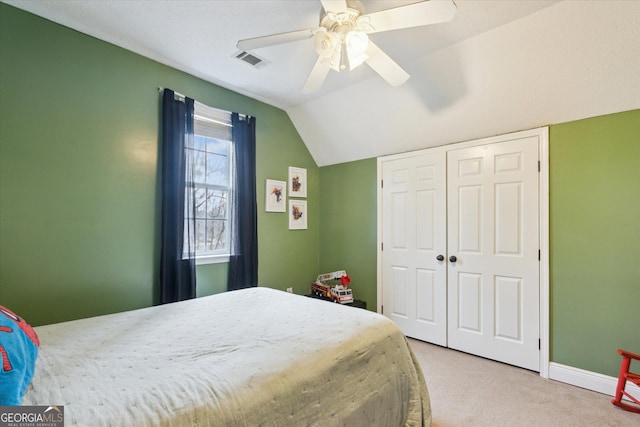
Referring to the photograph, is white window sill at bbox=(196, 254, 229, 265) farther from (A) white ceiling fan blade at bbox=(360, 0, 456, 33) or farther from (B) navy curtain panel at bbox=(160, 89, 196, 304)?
(A) white ceiling fan blade at bbox=(360, 0, 456, 33)

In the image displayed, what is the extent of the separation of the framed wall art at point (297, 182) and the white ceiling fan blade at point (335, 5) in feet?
7.59

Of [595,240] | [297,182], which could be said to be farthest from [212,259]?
[595,240]

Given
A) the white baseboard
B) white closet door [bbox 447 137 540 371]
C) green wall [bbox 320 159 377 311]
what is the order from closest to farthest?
the white baseboard
white closet door [bbox 447 137 540 371]
green wall [bbox 320 159 377 311]

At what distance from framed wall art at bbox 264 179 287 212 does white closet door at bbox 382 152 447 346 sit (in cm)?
123

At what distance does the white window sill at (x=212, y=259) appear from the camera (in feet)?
9.23

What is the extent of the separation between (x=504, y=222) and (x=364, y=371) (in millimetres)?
2079

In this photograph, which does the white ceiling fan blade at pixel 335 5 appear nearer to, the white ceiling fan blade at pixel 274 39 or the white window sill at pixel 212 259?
the white ceiling fan blade at pixel 274 39

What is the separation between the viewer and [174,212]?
2.57 metres

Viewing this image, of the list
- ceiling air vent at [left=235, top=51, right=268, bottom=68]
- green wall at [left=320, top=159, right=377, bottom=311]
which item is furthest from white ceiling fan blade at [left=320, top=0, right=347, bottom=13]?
green wall at [left=320, top=159, right=377, bottom=311]

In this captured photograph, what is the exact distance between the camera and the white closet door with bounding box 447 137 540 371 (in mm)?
2543

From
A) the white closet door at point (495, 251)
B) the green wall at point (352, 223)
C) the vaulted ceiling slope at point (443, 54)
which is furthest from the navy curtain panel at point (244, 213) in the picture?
the white closet door at point (495, 251)

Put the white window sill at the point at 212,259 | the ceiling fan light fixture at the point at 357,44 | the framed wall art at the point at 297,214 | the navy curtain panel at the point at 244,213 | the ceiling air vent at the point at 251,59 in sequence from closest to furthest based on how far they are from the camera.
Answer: the ceiling fan light fixture at the point at 357,44
the ceiling air vent at the point at 251,59
the white window sill at the point at 212,259
the navy curtain panel at the point at 244,213
the framed wall art at the point at 297,214

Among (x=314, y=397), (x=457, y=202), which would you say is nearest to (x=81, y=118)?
(x=314, y=397)

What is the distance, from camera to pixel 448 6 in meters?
1.34
